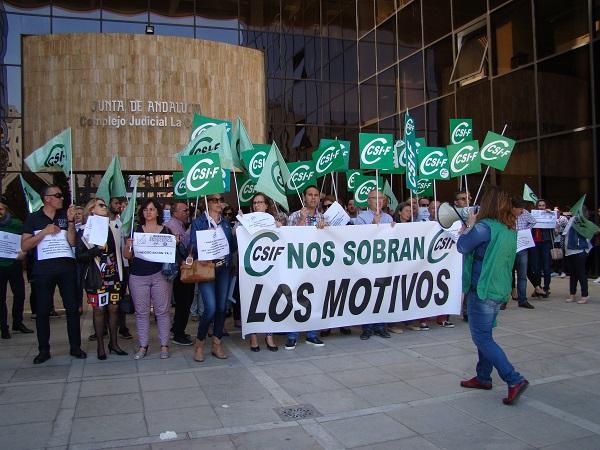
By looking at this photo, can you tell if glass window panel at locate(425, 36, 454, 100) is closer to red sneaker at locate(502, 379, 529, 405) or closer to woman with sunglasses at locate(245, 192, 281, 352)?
woman with sunglasses at locate(245, 192, 281, 352)

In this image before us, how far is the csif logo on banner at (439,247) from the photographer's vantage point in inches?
300

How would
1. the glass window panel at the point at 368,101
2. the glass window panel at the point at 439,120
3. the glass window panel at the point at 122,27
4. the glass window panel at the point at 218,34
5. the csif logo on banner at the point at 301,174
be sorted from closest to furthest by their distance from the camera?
the csif logo on banner at the point at 301,174
the glass window panel at the point at 439,120
the glass window panel at the point at 122,27
the glass window panel at the point at 218,34
the glass window panel at the point at 368,101

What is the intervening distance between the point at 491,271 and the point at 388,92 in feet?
59.4

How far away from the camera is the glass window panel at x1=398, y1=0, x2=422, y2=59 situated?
1981cm

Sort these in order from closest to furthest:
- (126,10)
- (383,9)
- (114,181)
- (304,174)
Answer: (114,181)
(304,174)
(126,10)
(383,9)

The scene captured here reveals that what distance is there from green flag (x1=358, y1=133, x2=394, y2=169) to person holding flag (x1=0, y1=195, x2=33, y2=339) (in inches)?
204

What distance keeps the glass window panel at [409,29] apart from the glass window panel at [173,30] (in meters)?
8.19

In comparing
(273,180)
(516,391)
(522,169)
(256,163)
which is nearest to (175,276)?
(273,180)

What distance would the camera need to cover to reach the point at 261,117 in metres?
22.5

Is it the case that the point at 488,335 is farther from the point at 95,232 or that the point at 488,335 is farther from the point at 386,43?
the point at 386,43

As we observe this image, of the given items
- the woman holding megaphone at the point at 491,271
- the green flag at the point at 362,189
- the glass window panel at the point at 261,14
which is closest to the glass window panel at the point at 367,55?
the glass window panel at the point at 261,14

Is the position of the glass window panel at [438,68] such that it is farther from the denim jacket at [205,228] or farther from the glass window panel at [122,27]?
the denim jacket at [205,228]

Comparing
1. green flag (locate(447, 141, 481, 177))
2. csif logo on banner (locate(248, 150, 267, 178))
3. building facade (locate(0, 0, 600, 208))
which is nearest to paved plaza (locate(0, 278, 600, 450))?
csif logo on banner (locate(248, 150, 267, 178))

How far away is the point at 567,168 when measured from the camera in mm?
13883
